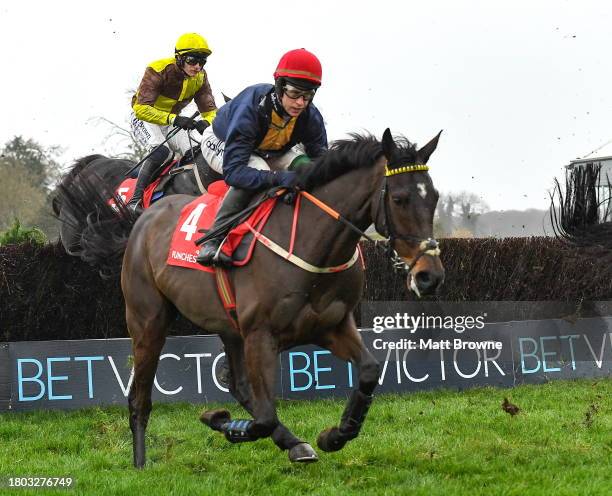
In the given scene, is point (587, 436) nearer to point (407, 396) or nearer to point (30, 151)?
point (407, 396)

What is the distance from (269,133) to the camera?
5535 mm

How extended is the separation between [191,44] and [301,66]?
2835 mm

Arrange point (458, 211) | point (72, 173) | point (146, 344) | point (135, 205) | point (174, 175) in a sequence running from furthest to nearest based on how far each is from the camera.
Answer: point (458, 211)
point (72, 173)
point (174, 175)
point (135, 205)
point (146, 344)

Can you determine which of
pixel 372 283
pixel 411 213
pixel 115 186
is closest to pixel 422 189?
pixel 411 213

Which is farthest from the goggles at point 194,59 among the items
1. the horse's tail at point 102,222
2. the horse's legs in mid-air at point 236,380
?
the horse's legs in mid-air at point 236,380

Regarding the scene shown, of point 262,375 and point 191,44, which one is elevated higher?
point 191,44

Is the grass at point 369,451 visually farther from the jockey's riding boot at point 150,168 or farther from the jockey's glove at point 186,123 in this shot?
the jockey's glove at point 186,123

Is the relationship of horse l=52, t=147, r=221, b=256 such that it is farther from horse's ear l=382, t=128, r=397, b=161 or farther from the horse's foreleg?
horse's ear l=382, t=128, r=397, b=161

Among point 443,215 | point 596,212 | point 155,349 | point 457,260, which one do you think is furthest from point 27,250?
point 443,215

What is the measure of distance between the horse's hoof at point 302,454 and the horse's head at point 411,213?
Answer: 120 centimetres

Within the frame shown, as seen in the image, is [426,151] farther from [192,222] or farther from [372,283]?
[372,283]

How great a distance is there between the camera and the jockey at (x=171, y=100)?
7.70 metres

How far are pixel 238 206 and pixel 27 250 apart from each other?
3.94 meters

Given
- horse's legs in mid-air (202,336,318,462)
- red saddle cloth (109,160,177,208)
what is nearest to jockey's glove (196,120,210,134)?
red saddle cloth (109,160,177,208)
